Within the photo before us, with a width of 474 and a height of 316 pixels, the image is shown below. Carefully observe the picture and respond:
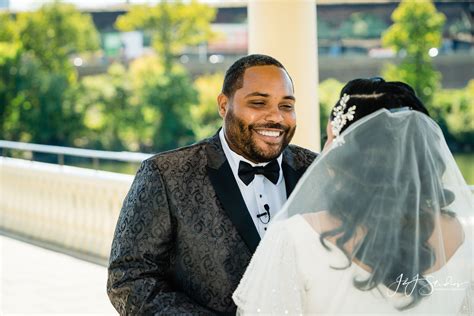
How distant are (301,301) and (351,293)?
0.40 feet

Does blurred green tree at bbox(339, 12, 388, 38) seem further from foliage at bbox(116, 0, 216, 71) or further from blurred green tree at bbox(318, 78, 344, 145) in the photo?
blurred green tree at bbox(318, 78, 344, 145)

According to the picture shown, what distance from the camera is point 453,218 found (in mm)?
2170

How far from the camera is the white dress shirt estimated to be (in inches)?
105

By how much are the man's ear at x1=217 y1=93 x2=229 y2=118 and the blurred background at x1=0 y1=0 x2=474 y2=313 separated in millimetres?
24318

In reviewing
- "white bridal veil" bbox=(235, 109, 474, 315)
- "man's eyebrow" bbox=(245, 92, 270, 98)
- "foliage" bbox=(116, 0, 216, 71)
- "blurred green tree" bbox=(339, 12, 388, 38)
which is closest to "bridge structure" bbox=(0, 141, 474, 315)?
"man's eyebrow" bbox=(245, 92, 270, 98)

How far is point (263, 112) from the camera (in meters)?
2.55

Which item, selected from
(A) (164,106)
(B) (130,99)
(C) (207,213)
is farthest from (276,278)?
(B) (130,99)

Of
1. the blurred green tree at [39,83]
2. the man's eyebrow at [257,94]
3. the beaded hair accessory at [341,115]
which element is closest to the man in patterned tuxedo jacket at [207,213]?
the man's eyebrow at [257,94]

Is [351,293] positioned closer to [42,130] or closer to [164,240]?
[164,240]

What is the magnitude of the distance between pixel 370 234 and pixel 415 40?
166ft

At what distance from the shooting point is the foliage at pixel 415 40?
47.3 m

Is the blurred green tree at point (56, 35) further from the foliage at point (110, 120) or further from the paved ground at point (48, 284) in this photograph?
the paved ground at point (48, 284)

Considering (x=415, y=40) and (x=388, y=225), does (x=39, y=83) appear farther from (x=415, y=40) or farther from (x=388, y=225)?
(x=388, y=225)

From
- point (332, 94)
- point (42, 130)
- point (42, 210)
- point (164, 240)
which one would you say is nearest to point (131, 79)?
point (42, 130)
